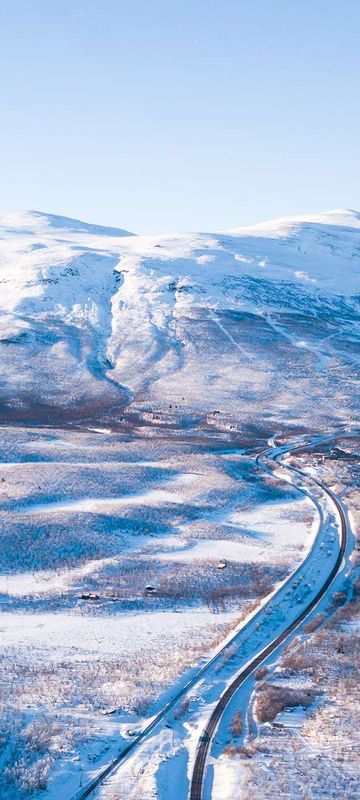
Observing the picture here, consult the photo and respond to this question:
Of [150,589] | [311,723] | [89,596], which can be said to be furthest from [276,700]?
[89,596]

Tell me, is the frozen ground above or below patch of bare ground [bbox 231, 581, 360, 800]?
below

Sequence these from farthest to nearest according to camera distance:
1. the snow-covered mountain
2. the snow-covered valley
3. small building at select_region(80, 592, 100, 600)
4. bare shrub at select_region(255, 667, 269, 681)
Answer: the snow-covered mountain → small building at select_region(80, 592, 100, 600) → bare shrub at select_region(255, 667, 269, 681) → the snow-covered valley

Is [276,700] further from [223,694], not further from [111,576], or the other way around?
[111,576]

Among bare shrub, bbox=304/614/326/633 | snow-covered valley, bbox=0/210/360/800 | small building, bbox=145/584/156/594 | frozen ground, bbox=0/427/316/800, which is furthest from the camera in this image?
small building, bbox=145/584/156/594

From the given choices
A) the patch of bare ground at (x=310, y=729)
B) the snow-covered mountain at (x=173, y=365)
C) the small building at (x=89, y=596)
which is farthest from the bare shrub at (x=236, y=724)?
the snow-covered mountain at (x=173, y=365)

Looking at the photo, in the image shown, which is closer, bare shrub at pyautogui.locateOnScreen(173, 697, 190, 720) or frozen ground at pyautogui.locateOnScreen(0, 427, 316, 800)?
frozen ground at pyautogui.locateOnScreen(0, 427, 316, 800)

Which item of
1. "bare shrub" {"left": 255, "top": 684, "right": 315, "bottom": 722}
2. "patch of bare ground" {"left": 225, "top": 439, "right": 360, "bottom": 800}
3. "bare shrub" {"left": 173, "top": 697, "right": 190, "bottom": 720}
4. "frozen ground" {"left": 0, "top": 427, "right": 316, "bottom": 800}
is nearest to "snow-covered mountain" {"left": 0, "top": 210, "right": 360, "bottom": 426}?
"frozen ground" {"left": 0, "top": 427, "right": 316, "bottom": 800}

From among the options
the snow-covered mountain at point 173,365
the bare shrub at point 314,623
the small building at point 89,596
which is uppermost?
the snow-covered mountain at point 173,365

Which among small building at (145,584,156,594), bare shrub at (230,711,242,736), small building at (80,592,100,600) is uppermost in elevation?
bare shrub at (230,711,242,736)

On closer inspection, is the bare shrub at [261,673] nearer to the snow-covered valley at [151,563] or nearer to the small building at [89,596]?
the snow-covered valley at [151,563]

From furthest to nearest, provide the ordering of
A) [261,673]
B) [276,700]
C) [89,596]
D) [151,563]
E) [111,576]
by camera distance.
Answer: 1. [151,563]
2. [111,576]
3. [89,596]
4. [261,673]
5. [276,700]

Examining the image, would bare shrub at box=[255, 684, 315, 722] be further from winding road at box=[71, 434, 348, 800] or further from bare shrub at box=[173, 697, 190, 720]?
bare shrub at box=[173, 697, 190, 720]

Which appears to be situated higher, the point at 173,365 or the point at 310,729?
the point at 173,365
